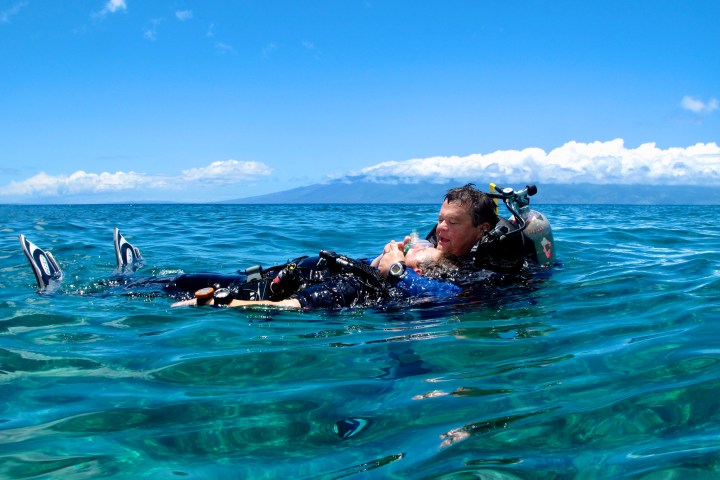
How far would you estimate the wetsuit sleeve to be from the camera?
230 inches

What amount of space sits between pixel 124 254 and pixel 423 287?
5.35m

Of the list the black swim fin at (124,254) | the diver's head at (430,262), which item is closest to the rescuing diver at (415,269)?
the diver's head at (430,262)

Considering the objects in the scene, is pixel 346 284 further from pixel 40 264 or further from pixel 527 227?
pixel 40 264

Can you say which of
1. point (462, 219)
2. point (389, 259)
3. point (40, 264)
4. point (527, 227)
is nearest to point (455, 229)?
point (462, 219)

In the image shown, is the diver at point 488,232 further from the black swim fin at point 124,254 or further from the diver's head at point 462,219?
the black swim fin at point 124,254

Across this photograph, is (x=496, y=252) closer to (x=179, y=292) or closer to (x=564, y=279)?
(x=564, y=279)

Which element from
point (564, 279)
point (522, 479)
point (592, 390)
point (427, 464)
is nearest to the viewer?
point (522, 479)

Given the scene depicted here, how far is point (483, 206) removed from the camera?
6.50m

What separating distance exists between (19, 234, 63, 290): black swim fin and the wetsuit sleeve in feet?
14.5

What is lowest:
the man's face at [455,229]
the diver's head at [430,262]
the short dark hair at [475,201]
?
the diver's head at [430,262]

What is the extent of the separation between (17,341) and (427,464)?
11.8ft

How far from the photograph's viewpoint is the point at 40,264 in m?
7.29

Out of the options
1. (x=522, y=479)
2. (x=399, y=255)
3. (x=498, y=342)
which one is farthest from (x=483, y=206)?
(x=522, y=479)

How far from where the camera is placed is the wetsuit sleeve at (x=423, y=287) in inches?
230
